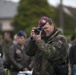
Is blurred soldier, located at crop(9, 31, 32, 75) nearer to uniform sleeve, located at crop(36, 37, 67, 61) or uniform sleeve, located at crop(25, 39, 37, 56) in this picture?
uniform sleeve, located at crop(25, 39, 37, 56)

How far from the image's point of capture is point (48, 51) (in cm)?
665

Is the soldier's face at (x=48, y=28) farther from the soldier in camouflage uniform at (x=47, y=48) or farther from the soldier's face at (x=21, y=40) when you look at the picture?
the soldier's face at (x=21, y=40)

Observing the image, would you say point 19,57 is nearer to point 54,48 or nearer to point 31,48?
point 31,48


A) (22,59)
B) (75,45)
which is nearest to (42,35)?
(22,59)

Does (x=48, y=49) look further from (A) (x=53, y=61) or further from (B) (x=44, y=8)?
(B) (x=44, y=8)

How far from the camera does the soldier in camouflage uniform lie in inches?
264

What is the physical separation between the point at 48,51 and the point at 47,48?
5cm

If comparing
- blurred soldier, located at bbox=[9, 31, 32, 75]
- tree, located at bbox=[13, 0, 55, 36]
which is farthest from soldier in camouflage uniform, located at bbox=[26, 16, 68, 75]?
tree, located at bbox=[13, 0, 55, 36]

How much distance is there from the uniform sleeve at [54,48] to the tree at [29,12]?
48.0 meters

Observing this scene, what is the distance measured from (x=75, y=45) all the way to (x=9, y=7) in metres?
63.0

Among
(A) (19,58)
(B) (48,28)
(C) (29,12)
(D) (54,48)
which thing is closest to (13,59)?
(A) (19,58)

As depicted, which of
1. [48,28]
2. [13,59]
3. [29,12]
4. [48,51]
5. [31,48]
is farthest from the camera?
[29,12]

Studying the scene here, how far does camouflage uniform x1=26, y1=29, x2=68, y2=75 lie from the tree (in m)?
47.8

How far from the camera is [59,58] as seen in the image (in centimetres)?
682
